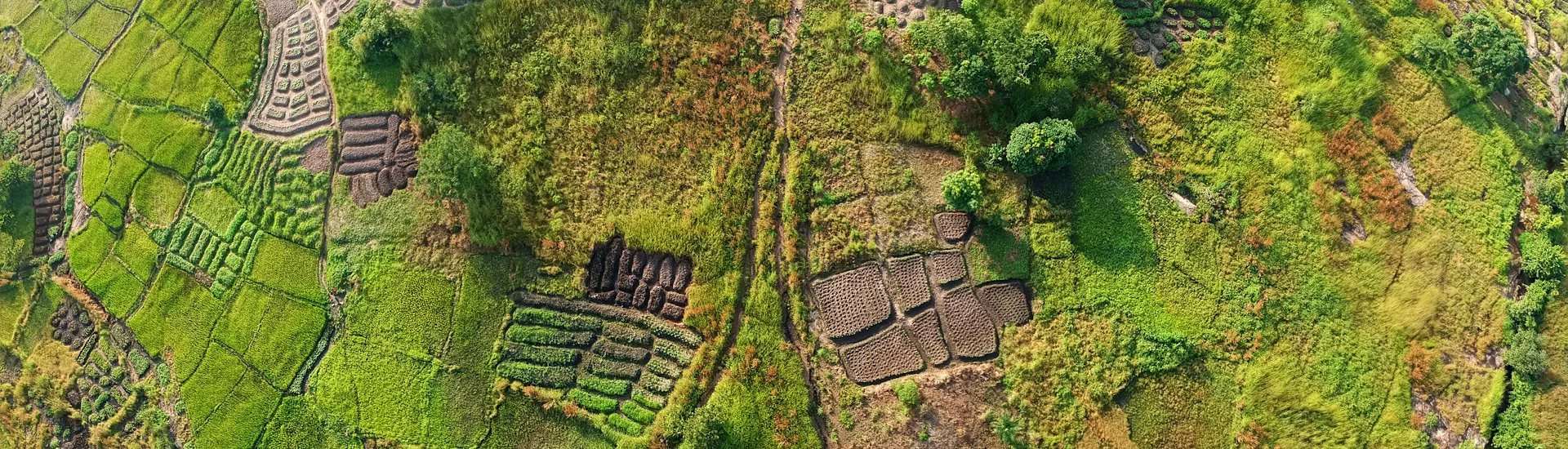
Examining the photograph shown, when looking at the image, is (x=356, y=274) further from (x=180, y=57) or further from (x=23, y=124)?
(x=23, y=124)

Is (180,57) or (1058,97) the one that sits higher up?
(180,57)

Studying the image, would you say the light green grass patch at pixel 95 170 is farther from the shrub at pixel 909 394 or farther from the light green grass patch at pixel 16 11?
the shrub at pixel 909 394

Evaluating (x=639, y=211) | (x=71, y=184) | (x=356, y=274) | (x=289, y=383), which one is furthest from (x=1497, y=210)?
(x=71, y=184)

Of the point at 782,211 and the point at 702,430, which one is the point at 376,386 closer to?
the point at 702,430

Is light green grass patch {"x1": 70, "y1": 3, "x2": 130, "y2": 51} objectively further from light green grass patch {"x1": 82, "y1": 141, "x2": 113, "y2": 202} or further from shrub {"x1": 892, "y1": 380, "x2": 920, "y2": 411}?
shrub {"x1": 892, "y1": 380, "x2": 920, "y2": 411}

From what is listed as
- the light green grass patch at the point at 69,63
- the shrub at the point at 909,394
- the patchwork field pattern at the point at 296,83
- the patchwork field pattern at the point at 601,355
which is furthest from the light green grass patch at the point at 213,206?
the shrub at the point at 909,394

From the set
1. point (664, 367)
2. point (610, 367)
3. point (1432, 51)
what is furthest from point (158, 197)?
point (1432, 51)
